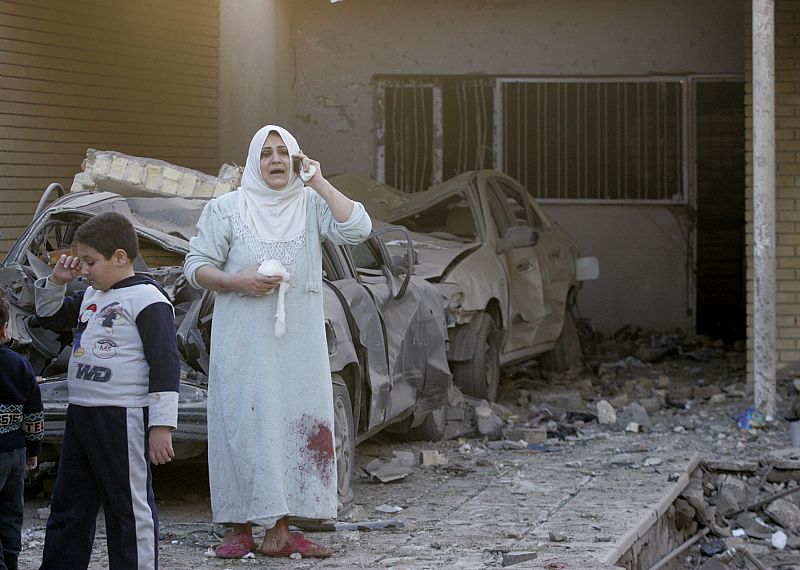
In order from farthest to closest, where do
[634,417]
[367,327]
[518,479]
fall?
[634,417] → [518,479] → [367,327]

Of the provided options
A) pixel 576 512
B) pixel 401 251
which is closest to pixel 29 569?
pixel 576 512

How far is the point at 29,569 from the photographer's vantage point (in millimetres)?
5672

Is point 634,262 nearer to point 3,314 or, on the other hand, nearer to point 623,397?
point 623,397

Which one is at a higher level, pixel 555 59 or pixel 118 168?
pixel 555 59

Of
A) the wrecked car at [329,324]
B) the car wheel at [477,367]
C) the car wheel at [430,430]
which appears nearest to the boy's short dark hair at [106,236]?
the wrecked car at [329,324]

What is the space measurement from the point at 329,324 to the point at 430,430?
257 cm

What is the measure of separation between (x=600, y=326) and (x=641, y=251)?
97cm

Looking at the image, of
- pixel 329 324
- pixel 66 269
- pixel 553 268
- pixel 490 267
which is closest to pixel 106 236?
pixel 66 269

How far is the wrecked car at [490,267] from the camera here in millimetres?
10180

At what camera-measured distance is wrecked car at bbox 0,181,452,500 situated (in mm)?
6637

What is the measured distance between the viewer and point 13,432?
185 inches

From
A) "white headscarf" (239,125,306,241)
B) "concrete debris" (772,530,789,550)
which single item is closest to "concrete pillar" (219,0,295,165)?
"concrete debris" (772,530,789,550)

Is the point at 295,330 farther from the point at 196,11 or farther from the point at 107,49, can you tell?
the point at 196,11

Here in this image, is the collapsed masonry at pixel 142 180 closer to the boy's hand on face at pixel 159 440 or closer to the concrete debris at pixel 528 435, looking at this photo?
the concrete debris at pixel 528 435
